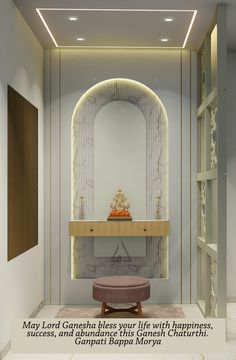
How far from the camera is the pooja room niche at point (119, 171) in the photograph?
252 inches

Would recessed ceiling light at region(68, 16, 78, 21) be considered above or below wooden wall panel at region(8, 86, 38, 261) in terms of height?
above

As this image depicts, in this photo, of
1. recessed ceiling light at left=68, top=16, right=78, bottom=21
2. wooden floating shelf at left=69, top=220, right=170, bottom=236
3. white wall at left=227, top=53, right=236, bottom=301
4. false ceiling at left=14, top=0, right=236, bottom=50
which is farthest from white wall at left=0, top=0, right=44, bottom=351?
white wall at left=227, top=53, right=236, bottom=301

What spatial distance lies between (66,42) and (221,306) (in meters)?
3.39

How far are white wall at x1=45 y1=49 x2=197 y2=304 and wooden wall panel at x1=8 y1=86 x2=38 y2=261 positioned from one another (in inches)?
20.9

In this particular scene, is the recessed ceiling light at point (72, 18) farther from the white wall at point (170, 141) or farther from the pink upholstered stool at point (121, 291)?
the pink upholstered stool at point (121, 291)

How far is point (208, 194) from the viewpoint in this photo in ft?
18.0

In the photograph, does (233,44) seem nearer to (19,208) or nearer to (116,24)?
(116,24)

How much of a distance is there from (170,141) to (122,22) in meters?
1.64

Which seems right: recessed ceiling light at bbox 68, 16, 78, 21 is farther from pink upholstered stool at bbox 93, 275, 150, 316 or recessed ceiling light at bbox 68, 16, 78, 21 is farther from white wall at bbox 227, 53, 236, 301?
pink upholstered stool at bbox 93, 275, 150, 316

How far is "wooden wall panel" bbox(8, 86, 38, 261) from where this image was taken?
15.3ft

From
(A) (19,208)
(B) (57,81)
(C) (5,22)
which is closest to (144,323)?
(A) (19,208)

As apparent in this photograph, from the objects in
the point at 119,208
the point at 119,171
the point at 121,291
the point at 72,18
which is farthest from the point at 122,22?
the point at 121,291

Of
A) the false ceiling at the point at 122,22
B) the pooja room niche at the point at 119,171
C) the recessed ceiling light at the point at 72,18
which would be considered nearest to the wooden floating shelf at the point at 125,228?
the pooja room niche at the point at 119,171

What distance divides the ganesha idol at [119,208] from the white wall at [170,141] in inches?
21.1
